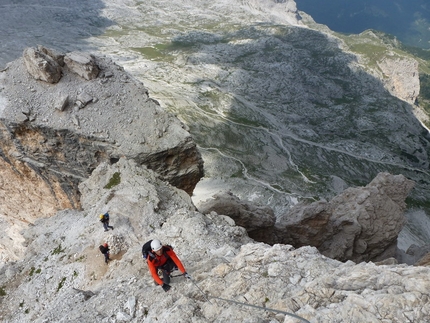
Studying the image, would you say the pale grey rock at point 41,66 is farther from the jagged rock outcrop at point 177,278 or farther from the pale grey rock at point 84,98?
the jagged rock outcrop at point 177,278

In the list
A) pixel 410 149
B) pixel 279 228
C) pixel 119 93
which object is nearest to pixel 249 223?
pixel 279 228

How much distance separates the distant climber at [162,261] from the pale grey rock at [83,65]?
66.7 feet

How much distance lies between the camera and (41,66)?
27.0 metres

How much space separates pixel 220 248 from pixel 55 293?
9046 mm

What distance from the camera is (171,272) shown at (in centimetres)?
1410

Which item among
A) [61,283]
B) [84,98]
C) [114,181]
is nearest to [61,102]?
[84,98]

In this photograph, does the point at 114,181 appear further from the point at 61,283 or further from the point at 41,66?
the point at 41,66

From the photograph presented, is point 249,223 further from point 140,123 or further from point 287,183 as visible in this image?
point 287,183

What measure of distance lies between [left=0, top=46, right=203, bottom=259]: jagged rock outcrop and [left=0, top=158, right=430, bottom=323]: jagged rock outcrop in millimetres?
3544

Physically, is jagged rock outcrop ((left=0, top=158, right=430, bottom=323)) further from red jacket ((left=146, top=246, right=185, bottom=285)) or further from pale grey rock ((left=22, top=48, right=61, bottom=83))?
pale grey rock ((left=22, top=48, right=61, bottom=83))

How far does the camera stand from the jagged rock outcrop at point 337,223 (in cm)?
3484

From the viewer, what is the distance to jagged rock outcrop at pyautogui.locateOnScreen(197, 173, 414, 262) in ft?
114

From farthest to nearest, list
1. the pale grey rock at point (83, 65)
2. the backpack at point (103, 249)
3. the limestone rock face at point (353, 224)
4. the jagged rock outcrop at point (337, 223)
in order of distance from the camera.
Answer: the limestone rock face at point (353, 224)
the jagged rock outcrop at point (337, 223)
the pale grey rock at point (83, 65)
the backpack at point (103, 249)

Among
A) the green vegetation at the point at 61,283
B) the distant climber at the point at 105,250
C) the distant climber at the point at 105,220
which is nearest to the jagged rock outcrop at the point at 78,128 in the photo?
the distant climber at the point at 105,220
